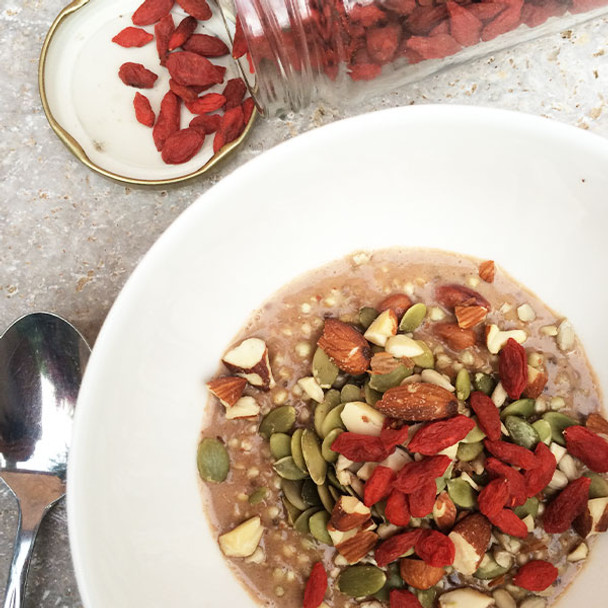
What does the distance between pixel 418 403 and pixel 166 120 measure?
50 centimetres

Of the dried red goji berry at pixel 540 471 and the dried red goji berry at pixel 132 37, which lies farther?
the dried red goji berry at pixel 132 37

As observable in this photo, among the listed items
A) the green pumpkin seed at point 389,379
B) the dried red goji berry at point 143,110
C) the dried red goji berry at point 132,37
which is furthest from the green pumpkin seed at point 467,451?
the dried red goji berry at point 132,37

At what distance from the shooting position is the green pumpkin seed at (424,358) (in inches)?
32.3

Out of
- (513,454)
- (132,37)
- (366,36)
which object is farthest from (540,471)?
(132,37)

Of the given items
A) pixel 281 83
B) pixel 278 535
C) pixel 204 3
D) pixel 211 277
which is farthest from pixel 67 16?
pixel 278 535

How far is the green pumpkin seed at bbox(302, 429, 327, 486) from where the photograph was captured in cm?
79

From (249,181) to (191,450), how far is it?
0.33 m

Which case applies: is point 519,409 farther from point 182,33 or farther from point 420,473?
point 182,33

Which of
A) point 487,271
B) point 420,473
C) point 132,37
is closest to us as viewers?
point 420,473

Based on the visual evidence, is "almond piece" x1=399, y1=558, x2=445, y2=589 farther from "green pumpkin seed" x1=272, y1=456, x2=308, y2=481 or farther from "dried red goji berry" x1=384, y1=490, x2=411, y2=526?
"green pumpkin seed" x1=272, y1=456, x2=308, y2=481

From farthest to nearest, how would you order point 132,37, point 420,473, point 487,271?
1. point 132,37
2. point 487,271
3. point 420,473

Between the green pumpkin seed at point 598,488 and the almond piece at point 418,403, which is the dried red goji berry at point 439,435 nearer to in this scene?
the almond piece at point 418,403

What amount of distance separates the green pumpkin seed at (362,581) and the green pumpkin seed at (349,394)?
0.63 feet

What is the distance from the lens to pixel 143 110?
932mm
